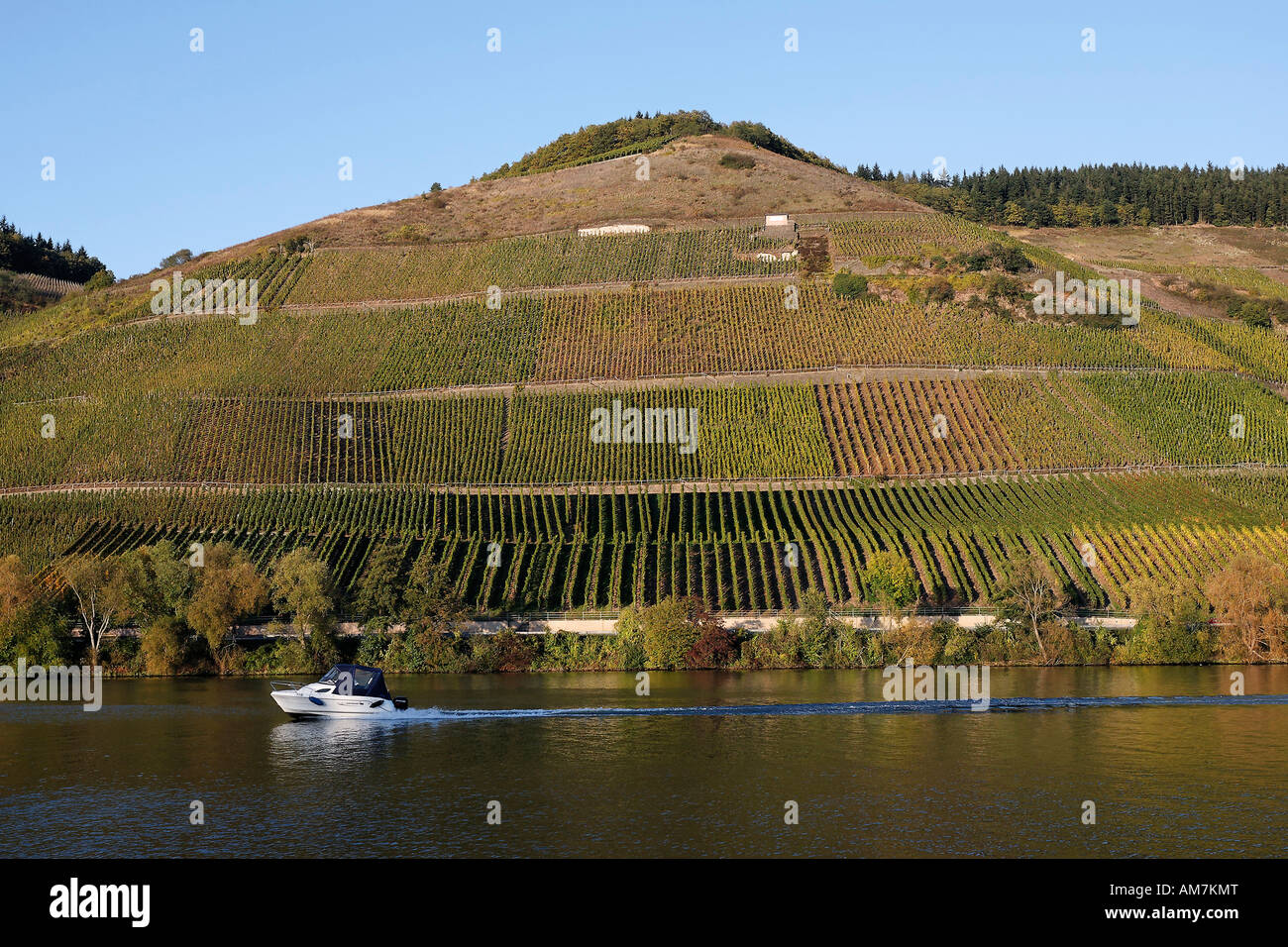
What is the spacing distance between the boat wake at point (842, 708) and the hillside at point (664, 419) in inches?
844

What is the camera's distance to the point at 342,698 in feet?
199

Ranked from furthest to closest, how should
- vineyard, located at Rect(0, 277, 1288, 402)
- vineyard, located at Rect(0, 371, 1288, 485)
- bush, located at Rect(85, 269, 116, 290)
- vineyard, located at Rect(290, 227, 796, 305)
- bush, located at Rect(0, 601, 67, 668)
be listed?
bush, located at Rect(85, 269, 116, 290)
vineyard, located at Rect(290, 227, 796, 305)
vineyard, located at Rect(0, 277, 1288, 402)
vineyard, located at Rect(0, 371, 1288, 485)
bush, located at Rect(0, 601, 67, 668)

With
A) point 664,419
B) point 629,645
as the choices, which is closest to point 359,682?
→ point 629,645

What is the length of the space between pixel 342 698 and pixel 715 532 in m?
41.4

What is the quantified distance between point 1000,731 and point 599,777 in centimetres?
1963

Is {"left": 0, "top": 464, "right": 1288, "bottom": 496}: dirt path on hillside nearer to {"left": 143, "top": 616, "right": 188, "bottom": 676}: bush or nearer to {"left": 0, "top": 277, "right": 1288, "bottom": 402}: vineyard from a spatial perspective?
{"left": 0, "top": 277, "right": 1288, "bottom": 402}: vineyard

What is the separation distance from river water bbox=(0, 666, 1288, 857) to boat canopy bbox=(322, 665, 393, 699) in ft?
5.38

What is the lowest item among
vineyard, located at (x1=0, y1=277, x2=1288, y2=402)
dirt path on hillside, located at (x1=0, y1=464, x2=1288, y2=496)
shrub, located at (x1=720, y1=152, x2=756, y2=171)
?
dirt path on hillside, located at (x1=0, y1=464, x2=1288, y2=496)

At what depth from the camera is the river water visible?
3944 cm

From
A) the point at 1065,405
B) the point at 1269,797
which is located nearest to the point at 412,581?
the point at 1269,797

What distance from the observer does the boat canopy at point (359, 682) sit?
60.5 m

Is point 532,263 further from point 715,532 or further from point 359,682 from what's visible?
point 359,682

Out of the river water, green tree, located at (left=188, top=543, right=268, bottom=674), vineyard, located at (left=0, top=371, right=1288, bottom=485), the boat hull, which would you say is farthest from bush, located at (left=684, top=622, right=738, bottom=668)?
vineyard, located at (left=0, top=371, right=1288, bottom=485)
